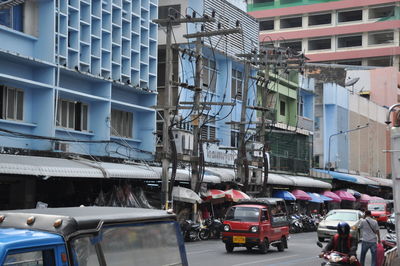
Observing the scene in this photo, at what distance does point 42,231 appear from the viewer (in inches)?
248

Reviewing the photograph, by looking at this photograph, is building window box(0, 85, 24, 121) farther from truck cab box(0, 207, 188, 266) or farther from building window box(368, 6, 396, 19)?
building window box(368, 6, 396, 19)

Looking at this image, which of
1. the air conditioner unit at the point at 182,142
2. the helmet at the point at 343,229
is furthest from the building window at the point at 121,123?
the helmet at the point at 343,229

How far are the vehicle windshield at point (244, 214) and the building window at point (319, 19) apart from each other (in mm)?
65910

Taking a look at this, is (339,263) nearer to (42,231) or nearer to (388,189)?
(42,231)

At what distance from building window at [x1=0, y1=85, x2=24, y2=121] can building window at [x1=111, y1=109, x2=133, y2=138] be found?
5.87 meters

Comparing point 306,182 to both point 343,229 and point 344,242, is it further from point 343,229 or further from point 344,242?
point 343,229

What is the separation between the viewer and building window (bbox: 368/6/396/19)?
276 ft

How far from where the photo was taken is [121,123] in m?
32.6

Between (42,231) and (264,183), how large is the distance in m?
31.9

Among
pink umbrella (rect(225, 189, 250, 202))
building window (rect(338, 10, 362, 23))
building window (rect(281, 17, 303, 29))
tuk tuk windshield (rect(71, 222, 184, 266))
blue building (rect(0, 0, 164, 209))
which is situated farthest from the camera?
building window (rect(281, 17, 303, 29))

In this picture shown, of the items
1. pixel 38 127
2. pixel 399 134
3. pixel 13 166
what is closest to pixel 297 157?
pixel 38 127

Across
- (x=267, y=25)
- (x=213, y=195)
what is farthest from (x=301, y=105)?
(x=267, y=25)

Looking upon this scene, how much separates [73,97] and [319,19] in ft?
209

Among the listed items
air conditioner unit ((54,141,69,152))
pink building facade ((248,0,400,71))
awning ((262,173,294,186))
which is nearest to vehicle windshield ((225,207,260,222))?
air conditioner unit ((54,141,69,152))
